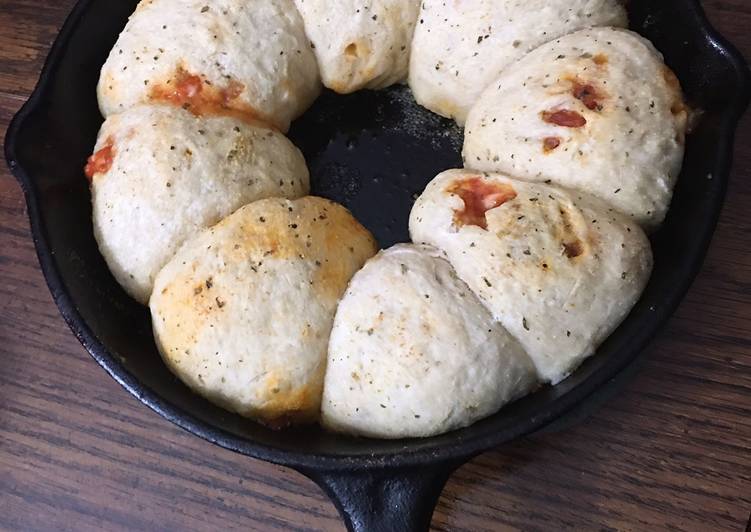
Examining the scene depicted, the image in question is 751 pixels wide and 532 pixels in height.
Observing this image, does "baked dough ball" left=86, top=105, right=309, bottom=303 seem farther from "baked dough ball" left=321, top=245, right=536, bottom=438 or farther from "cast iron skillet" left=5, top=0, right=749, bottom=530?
"baked dough ball" left=321, top=245, right=536, bottom=438

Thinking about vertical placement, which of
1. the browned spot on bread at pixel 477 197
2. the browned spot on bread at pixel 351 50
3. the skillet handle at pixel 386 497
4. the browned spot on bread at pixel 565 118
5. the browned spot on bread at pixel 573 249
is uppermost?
the browned spot on bread at pixel 565 118

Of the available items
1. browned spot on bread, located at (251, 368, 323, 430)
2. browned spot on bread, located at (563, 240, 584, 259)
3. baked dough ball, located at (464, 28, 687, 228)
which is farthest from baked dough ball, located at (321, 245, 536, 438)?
baked dough ball, located at (464, 28, 687, 228)

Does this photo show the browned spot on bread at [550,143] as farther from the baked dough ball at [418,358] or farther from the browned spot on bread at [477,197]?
the baked dough ball at [418,358]

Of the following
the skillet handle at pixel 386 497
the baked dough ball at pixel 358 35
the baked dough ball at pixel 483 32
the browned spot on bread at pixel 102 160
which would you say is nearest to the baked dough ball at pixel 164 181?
the browned spot on bread at pixel 102 160

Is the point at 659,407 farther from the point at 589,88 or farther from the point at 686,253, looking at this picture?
the point at 589,88

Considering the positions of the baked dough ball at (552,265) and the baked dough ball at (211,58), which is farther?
the baked dough ball at (211,58)

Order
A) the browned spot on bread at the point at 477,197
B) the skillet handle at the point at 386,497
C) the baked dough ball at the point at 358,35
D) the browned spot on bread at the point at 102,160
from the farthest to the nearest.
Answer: the baked dough ball at the point at 358,35 → the browned spot on bread at the point at 102,160 → the browned spot on bread at the point at 477,197 → the skillet handle at the point at 386,497

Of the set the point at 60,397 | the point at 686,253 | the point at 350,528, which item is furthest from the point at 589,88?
the point at 60,397
